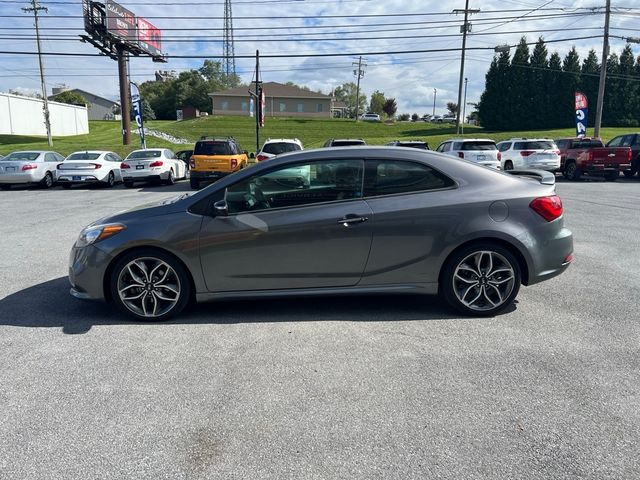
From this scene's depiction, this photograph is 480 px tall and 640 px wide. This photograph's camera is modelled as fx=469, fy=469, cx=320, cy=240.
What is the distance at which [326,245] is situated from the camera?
4.23 m

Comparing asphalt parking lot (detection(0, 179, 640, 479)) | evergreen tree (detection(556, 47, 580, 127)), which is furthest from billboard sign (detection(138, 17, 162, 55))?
evergreen tree (detection(556, 47, 580, 127))

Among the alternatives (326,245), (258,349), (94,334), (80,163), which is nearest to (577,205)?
(326,245)

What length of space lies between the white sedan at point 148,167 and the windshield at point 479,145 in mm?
11544

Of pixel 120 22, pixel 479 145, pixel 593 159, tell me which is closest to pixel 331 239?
pixel 479 145

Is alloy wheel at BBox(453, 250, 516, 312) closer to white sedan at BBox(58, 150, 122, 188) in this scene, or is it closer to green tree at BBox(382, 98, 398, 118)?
A: white sedan at BBox(58, 150, 122, 188)

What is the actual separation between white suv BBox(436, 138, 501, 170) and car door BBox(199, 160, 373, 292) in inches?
543

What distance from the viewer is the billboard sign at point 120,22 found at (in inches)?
1303

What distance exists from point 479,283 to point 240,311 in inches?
91.3

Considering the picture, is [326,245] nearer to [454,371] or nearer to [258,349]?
[258,349]

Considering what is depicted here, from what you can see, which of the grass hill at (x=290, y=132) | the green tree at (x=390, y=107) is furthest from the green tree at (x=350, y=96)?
the grass hill at (x=290, y=132)

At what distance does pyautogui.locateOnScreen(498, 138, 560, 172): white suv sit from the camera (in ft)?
65.3

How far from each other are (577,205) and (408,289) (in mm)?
9985

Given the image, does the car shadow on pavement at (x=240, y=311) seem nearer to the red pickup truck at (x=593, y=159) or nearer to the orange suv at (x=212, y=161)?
the orange suv at (x=212, y=161)

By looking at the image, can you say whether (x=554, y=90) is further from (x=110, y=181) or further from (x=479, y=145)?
(x=110, y=181)
